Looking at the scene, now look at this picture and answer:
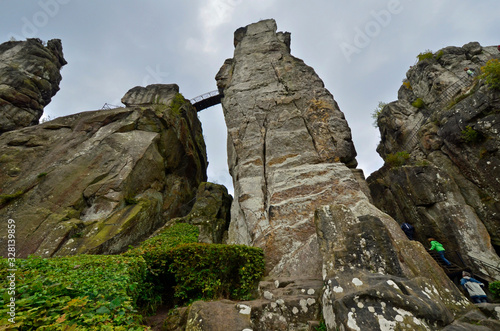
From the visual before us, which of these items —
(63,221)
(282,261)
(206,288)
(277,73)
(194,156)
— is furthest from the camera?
(194,156)

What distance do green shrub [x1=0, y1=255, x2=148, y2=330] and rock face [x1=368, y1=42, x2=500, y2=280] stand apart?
1321 cm

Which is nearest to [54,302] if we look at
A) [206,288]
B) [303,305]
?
[206,288]

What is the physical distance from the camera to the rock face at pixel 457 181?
11109mm

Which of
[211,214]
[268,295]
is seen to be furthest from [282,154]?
[268,295]

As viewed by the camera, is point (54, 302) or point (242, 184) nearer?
point (54, 302)

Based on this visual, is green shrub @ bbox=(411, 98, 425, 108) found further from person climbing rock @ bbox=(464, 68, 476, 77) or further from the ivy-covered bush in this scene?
the ivy-covered bush

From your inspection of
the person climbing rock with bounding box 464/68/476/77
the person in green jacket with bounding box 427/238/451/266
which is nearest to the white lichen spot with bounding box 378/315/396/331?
the person in green jacket with bounding box 427/238/451/266

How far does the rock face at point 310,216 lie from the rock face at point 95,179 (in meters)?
5.20

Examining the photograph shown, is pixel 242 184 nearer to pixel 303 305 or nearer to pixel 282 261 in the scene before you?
pixel 282 261

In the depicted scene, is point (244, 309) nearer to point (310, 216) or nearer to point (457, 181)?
point (310, 216)

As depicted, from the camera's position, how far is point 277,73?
61.0 feet

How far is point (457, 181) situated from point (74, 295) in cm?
1675

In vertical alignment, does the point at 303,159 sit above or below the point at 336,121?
below

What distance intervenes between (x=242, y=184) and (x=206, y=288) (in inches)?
252
